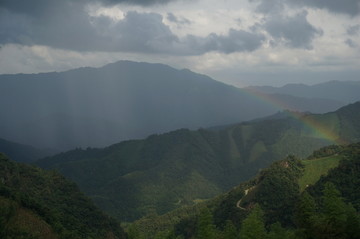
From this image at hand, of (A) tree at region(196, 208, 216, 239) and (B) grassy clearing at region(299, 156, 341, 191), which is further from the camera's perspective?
(B) grassy clearing at region(299, 156, 341, 191)

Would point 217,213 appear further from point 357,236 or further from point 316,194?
point 357,236

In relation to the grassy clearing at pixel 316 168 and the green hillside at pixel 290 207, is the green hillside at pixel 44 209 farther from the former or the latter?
the grassy clearing at pixel 316 168

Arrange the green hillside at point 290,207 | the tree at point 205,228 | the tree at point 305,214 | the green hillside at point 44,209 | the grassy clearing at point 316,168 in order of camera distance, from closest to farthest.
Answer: the green hillside at point 290,207 → the tree at point 305,214 → the tree at point 205,228 → the green hillside at point 44,209 → the grassy clearing at point 316,168

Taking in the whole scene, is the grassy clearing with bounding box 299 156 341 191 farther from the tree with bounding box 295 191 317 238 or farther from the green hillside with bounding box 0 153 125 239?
the tree with bounding box 295 191 317 238

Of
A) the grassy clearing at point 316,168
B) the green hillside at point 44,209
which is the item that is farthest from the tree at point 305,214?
the grassy clearing at point 316,168

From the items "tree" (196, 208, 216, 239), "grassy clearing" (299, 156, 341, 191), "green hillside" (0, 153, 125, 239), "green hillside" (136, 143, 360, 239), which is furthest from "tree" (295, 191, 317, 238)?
"grassy clearing" (299, 156, 341, 191)

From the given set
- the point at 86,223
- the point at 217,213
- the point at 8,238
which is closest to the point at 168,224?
the point at 217,213

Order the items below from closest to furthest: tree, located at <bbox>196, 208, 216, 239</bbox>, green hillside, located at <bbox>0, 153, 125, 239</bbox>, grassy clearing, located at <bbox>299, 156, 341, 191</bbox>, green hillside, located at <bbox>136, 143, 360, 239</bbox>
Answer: green hillside, located at <bbox>136, 143, 360, 239</bbox> < tree, located at <bbox>196, 208, 216, 239</bbox> < green hillside, located at <bbox>0, 153, 125, 239</bbox> < grassy clearing, located at <bbox>299, 156, 341, 191</bbox>

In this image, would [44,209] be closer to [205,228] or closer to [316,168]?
[205,228]
